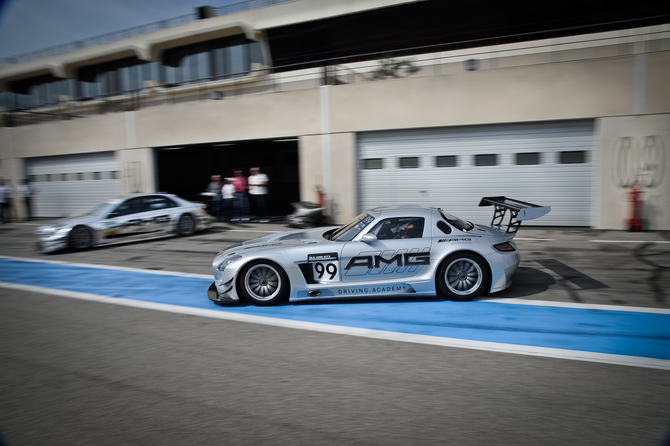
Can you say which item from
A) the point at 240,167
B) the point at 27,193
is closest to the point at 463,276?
the point at 27,193

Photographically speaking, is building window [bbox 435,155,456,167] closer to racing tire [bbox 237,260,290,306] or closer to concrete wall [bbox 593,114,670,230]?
concrete wall [bbox 593,114,670,230]

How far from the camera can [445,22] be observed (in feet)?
58.8

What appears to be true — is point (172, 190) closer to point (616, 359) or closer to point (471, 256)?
point (471, 256)

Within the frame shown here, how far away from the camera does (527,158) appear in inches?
491

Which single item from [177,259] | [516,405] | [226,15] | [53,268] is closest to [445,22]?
[226,15]

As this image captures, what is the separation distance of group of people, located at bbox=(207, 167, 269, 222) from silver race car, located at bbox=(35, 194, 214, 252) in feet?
7.70

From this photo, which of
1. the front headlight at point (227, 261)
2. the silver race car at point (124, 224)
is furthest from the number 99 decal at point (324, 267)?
the silver race car at point (124, 224)

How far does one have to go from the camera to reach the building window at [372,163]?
1414 centimetres

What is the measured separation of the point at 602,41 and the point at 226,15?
17243 millimetres

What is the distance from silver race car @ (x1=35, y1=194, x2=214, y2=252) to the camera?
1068cm

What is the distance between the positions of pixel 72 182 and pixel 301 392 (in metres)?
→ 21.4

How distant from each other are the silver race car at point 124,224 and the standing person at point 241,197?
2314mm

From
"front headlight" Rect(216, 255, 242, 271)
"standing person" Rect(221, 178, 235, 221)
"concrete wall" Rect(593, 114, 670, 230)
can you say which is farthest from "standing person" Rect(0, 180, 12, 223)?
"concrete wall" Rect(593, 114, 670, 230)

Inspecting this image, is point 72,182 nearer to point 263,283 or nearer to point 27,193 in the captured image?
point 27,193
